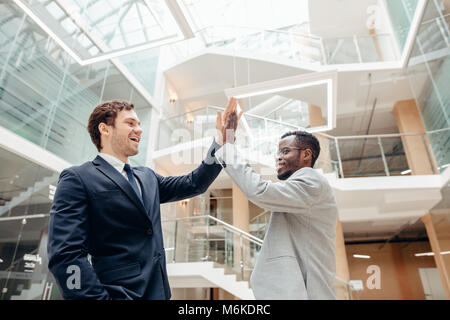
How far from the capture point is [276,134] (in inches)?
247

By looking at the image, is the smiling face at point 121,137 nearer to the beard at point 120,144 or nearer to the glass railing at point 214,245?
the beard at point 120,144

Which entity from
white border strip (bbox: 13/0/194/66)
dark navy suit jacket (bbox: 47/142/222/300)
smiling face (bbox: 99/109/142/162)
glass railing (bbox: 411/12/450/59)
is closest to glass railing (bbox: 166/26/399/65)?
glass railing (bbox: 411/12/450/59)

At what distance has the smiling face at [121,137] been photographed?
1188 millimetres

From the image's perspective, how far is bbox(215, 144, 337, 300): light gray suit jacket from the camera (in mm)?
926

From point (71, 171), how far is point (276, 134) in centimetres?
556

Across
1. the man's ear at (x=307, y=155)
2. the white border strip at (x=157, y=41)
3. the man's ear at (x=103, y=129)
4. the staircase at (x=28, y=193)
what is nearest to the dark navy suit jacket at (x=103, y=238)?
the man's ear at (x=103, y=129)

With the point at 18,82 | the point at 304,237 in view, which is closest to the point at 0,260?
the point at 18,82

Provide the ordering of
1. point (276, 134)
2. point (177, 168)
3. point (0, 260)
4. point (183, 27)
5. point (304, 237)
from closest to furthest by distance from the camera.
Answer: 1. point (304, 237)
2. point (183, 27)
3. point (0, 260)
4. point (276, 134)
5. point (177, 168)

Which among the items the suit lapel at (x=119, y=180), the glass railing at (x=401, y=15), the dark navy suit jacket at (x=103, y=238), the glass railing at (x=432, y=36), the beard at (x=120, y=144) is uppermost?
the glass railing at (x=401, y=15)

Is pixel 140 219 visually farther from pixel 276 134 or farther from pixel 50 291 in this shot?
pixel 276 134

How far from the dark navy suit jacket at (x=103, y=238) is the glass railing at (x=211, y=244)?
442 cm

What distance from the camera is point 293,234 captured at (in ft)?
3.37
